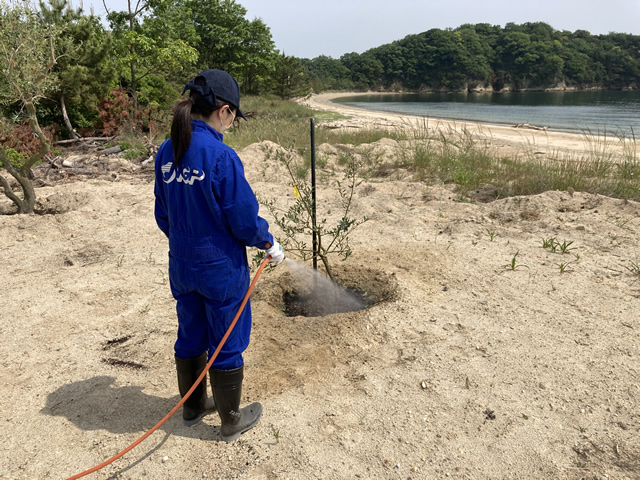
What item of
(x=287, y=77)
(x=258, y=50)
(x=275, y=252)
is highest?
(x=258, y=50)

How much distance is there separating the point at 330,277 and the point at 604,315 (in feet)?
7.16

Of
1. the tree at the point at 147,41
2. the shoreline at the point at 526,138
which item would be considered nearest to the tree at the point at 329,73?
the shoreline at the point at 526,138

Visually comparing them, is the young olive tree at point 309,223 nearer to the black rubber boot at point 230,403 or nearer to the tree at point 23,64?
the black rubber boot at point 230,403

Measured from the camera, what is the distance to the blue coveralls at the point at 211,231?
1.94 metres

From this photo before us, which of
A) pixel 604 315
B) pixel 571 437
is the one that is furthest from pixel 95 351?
pixel 604 315

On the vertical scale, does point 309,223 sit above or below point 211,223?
below

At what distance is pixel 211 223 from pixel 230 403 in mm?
964

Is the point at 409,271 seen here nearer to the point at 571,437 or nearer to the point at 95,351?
the point at 571,437

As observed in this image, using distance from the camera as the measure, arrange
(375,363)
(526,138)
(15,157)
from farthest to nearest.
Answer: (526,138), (15,157), (375,363)

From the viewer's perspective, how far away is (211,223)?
1999 mm

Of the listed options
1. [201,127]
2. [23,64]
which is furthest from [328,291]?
[23,64]

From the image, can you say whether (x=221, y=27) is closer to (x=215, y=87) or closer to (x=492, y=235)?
(x=492, y=235)

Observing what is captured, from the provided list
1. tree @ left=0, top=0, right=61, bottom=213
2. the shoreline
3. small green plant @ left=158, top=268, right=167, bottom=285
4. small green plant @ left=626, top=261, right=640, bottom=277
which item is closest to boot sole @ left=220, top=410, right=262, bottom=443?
small green plant @ left=158, top=268, right=167, bottom=285

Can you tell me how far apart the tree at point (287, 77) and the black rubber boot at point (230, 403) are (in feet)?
117
